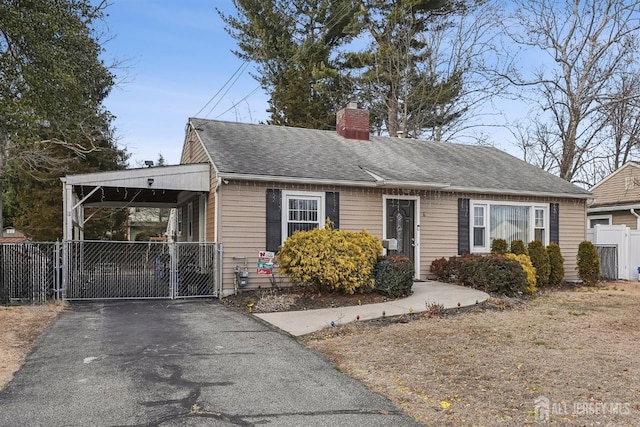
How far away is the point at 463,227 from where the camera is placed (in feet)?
46.0

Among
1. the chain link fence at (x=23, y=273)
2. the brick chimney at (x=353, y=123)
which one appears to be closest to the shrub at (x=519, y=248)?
the brick chimney at (x=353, y=123)

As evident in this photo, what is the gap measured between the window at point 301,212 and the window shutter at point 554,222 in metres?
7.14

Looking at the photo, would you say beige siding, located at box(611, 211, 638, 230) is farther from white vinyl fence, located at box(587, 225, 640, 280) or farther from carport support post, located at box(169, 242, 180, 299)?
carport support post, located at box(169, 242, 180, 299)

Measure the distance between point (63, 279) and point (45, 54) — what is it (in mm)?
4736

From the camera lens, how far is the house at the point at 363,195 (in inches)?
459

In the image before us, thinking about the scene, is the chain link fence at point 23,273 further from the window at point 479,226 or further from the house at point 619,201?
the house at point 619,201

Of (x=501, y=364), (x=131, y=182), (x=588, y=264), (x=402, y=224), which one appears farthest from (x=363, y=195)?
(x=501, y=364)

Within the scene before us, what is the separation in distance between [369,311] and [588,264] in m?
8.62

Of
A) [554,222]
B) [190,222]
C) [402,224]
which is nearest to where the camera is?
[402,224]

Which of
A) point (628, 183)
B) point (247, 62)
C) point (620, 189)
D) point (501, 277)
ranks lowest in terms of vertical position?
point (501, 277)

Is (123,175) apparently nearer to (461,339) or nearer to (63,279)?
(63,279)

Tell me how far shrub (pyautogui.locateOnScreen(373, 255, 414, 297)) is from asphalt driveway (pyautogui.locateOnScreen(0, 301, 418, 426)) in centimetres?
325

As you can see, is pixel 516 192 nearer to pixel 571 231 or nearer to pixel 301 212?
pixel 571 231

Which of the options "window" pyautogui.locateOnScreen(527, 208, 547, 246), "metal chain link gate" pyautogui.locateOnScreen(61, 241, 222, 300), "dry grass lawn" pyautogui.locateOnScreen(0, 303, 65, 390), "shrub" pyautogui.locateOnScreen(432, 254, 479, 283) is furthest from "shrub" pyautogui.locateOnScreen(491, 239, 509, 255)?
"dry grass lawn" pyautogui.locateOnScreen(0, 303, 65, 390)
